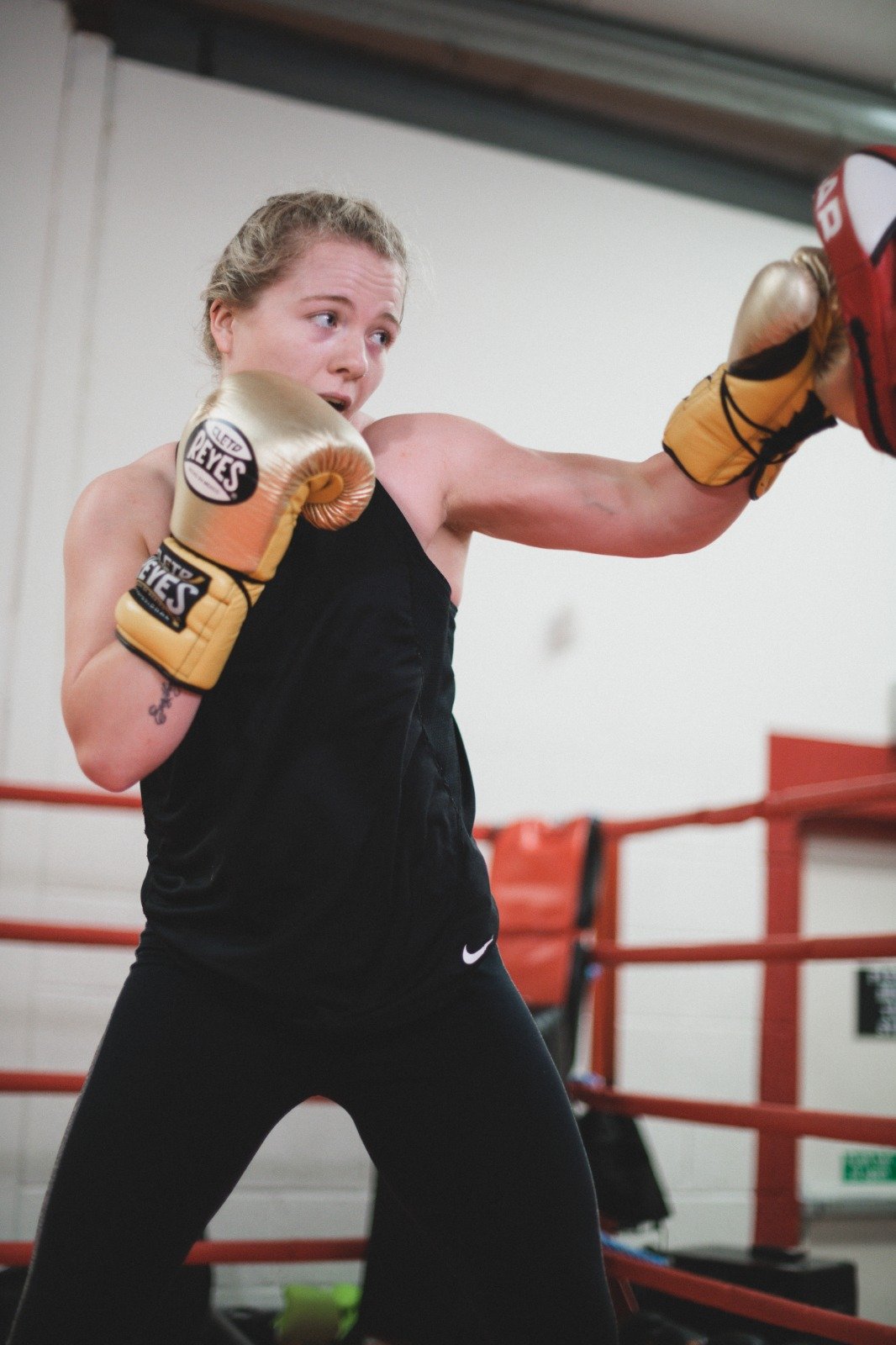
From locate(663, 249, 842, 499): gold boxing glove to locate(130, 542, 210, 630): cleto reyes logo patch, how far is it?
0.51 m

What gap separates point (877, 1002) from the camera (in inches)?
155

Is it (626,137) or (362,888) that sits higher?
(626,137)

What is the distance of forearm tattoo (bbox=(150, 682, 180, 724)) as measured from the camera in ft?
3.26

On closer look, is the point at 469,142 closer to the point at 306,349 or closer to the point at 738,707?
the point at 738,707

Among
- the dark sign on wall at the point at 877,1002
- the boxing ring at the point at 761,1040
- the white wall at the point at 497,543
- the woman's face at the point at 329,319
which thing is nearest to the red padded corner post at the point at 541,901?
the boxing ring at the point at 761,1040

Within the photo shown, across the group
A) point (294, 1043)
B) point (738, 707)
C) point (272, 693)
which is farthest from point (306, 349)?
point (738, 707)

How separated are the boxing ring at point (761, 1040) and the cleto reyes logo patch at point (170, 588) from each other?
4.03ft

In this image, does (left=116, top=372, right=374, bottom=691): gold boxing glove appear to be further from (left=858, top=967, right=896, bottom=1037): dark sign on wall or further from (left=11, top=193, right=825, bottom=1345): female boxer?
(left=858, top=967, right=896, bottom=1037): dark sign on wall

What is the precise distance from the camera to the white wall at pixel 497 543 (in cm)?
297

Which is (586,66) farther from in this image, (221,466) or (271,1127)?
(271,1127)

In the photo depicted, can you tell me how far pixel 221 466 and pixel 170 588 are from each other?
118 mm

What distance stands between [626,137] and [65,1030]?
3313 millimetres

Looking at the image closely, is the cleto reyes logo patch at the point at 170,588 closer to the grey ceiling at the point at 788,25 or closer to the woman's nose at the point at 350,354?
the woman's nose at the point at 350,354

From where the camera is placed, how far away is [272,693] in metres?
1.06
